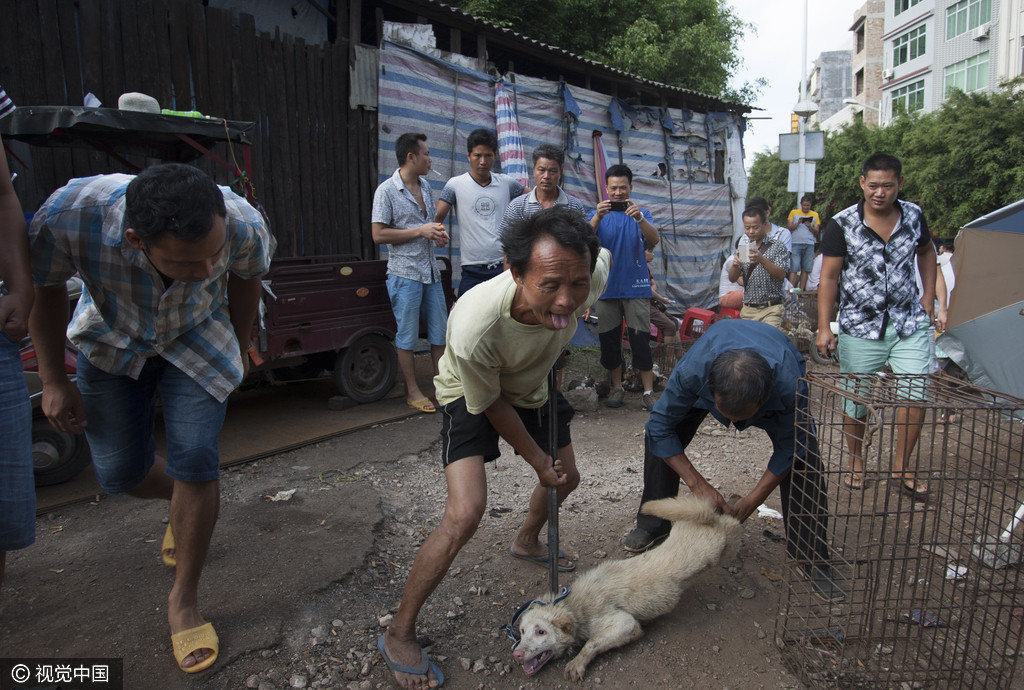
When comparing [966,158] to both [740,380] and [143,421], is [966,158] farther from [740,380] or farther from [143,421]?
[143,421]

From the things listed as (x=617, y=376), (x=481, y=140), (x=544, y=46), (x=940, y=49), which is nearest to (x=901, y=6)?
(x=940, y=49)

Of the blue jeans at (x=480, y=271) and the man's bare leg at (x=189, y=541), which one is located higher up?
the blue jeans at (x=480, y=271)

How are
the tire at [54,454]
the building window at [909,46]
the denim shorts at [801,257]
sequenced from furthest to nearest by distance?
the building window at [909,46] < the denim shorts at [801,257] < the tire at [54,454]

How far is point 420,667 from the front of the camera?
2.32 m

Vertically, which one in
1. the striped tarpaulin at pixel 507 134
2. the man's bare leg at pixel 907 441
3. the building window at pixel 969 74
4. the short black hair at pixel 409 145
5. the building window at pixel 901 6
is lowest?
the man's bare leg at pixel 907 441

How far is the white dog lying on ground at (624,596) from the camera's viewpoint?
2.42 metres

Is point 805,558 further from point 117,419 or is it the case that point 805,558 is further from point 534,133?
point 534,133

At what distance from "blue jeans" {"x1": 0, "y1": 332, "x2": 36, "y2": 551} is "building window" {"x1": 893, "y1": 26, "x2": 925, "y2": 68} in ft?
133

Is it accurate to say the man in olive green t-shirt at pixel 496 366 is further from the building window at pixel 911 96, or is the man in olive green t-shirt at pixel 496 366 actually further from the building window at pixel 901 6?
the building window at pixel 901 6

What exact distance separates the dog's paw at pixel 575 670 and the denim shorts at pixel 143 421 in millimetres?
1533

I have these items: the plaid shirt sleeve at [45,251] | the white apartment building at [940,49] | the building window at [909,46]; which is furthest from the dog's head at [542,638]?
the building window at [909,46]

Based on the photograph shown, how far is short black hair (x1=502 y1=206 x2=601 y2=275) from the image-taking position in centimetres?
204

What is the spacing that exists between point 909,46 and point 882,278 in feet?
127

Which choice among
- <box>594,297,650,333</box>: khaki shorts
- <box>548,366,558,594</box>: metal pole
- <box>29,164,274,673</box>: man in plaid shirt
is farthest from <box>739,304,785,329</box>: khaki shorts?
<box>29,164,274,673</box>: man in plaid shirt
